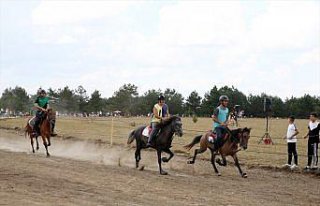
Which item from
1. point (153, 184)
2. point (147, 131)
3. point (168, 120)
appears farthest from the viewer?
point (147, 131)

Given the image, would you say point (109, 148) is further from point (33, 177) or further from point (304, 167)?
point (33, 177)

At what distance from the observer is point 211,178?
1583 cm

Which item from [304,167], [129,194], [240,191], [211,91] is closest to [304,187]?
[240,191]

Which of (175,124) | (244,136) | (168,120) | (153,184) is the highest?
(168,120)

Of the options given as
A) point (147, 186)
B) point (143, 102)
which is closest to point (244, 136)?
point (147, 186)

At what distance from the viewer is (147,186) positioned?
13117 millimetres

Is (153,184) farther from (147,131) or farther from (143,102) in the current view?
(143,102)

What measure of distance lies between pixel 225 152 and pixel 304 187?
3118 mm

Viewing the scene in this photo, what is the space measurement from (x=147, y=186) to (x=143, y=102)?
104 meters

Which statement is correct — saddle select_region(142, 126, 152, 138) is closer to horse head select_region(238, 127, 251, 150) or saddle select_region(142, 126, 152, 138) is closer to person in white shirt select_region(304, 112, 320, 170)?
horse head select_region(238, 127, 251, 150)

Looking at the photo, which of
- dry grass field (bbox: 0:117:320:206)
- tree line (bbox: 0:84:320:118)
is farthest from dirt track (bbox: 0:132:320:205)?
tree line (bbox: 0:84:320:118)

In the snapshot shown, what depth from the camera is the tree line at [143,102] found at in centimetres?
10581

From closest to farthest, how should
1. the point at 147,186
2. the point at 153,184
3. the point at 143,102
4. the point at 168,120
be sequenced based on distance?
the point at 147,186
the point at 153,184
the point at 168,120
the point at 143,102

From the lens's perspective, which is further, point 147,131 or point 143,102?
point 143,102
